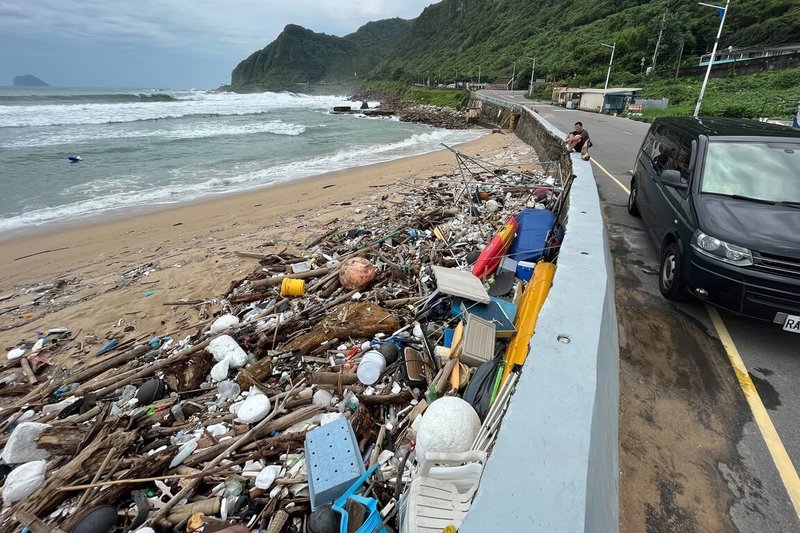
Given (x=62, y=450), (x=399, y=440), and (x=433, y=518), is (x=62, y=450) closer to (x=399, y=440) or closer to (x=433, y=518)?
(x=399, y=440)

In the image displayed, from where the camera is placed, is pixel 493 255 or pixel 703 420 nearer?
pixel 703 420

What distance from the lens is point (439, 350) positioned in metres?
3.60

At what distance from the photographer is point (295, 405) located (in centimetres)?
358

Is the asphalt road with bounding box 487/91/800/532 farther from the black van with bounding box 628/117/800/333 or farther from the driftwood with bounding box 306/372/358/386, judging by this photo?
the driftwood with bounding box 306/372/358/386

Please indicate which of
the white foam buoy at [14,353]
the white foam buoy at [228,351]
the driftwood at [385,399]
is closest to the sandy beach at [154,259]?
the white foam buoy at [14,353]

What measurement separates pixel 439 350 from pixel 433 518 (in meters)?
1.83

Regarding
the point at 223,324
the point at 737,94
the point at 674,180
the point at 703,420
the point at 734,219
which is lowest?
the point at 223,324

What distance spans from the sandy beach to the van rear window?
6.76 metres

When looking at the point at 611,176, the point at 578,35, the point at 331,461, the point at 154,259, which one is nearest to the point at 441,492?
the point at 331,461

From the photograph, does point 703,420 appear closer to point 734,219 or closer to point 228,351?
point 734,219

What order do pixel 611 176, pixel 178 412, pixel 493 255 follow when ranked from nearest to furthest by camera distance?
pixel 178 412, pixel 493 255, pixel 611 176

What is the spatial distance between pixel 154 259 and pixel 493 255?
7.87 meters

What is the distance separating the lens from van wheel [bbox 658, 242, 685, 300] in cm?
408

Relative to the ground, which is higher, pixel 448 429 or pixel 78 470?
pixel 448 429
